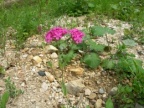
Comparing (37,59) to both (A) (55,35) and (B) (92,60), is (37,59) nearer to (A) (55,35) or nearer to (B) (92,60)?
(B) (92,60)

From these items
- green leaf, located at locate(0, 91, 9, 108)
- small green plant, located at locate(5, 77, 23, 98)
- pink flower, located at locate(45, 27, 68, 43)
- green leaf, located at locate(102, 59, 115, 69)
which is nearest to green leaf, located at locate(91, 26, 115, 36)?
green leaf, located at locate(102, 59, 115, 69)

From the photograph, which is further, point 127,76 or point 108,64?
point 108,64

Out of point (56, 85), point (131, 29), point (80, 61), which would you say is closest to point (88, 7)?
point (131, 29)

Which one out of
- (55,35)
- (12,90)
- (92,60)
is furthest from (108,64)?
(12,90)

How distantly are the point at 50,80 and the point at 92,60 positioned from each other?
0.63 m

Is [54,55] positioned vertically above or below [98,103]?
above

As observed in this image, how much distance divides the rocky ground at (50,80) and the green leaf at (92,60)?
3.5 inches

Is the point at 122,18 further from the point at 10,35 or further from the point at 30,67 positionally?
the point at 30,67

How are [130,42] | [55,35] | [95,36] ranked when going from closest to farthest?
[55,35] → [130,42] → [95,36]

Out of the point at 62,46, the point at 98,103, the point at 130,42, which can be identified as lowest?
the point at 98,103

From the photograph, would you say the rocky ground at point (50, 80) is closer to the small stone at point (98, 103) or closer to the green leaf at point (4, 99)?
the small stone at point (98, 103)

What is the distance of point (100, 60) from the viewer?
462 cm

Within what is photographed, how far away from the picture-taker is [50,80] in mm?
4406

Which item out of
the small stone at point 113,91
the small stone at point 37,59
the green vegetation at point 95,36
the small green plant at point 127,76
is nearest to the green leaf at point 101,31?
the green vegetation at point 95,36
